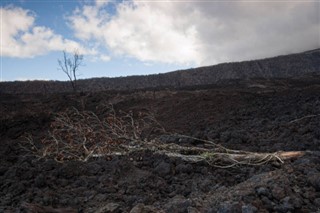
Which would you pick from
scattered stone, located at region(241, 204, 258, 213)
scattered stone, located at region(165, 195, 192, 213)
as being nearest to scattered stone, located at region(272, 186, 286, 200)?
scattered stone, located at region(241, 204, 258, 213)

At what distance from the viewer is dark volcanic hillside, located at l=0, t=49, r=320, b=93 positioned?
188 ft

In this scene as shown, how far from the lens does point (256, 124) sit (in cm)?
1065

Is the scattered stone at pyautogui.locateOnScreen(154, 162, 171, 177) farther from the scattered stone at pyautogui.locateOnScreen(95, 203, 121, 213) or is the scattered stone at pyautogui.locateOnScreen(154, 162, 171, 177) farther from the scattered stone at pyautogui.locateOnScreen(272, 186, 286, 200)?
the scattered stone at pyautogui.locateOnScreen(272, 186, 286, 200)

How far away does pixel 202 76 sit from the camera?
60406 millimetres

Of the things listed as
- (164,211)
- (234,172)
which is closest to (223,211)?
(164,211)

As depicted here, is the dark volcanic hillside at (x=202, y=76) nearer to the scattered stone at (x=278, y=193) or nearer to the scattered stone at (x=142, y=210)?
the scattered stone at (x=142, y=210)

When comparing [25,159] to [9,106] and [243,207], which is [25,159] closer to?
[243,207]

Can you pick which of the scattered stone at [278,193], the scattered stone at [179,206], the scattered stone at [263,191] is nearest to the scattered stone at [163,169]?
the scattered stone at [179,206]

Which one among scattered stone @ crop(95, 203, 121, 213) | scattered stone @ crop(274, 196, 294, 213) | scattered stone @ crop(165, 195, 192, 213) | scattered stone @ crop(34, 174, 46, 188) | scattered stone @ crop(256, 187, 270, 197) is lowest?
scattered stone @ crop(34, 174, 46, 188)

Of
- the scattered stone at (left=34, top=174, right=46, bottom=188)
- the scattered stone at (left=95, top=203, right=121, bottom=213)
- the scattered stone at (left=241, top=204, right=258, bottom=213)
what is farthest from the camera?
the scattered stone at (left=34, top=174, right=46, bottom=188)

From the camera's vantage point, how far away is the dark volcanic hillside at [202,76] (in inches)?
2260

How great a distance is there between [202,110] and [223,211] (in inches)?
455

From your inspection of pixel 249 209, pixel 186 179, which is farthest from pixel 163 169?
pixel 249 209

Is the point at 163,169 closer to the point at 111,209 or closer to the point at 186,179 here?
the point at 186,179
